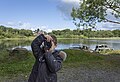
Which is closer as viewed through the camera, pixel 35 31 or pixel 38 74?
pixel 38 74

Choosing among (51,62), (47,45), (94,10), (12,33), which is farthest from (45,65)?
(12,33)

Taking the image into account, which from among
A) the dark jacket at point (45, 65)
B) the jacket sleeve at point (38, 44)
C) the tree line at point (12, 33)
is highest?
the jacket sleeve at point (38, 44)

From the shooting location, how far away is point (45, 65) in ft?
14.8

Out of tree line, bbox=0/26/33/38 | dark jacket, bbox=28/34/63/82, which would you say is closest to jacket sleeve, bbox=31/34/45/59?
dark jacket, bbox=28/34/63/82

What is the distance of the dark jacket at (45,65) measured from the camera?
14.4 feet

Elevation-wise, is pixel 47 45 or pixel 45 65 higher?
pixel 47 45

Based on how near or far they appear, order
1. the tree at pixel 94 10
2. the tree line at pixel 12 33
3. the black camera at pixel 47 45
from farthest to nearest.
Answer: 1. the tree line at pixel 12 33
2. the tree at pixel 94 10
3. the black camera at pixel 47 45

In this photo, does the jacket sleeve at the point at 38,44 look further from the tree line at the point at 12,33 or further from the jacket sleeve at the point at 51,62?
the tree line at the point at 12,33

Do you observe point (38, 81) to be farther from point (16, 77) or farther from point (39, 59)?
point (16, 77)

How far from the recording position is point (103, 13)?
21.8 metres

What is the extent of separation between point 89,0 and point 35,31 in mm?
17091

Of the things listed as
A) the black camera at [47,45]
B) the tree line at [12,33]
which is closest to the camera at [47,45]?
the black camera at [47,45]

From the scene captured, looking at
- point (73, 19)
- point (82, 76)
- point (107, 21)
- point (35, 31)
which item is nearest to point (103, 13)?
point (107, 21)

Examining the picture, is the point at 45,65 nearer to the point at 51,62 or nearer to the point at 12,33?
the point at 51,62
